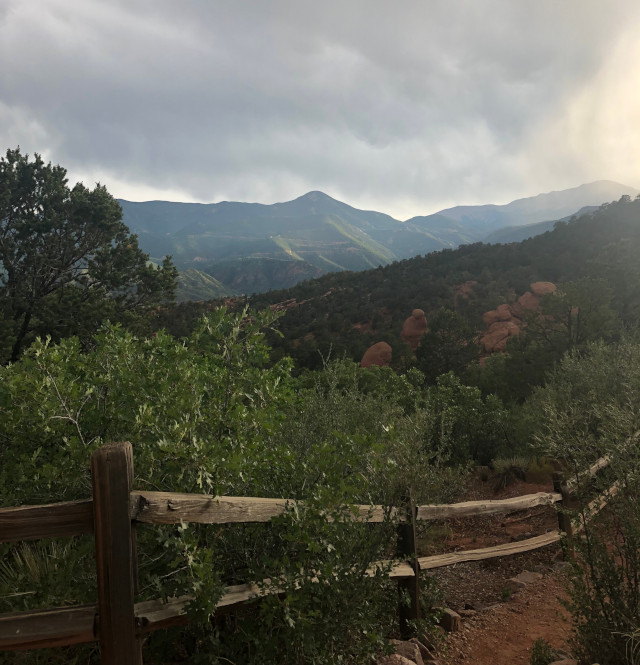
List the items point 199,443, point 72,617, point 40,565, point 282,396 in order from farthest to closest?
1. point 282,396
2. point 40,565
3. point 199,443
4. point 72,617

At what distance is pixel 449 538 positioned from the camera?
794 cm

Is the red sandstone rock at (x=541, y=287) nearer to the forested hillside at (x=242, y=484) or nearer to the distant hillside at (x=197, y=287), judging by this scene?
the forested hillside at (x=242, y=484)

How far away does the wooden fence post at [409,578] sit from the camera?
4.01m

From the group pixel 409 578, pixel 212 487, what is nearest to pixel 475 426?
pixel 409 578

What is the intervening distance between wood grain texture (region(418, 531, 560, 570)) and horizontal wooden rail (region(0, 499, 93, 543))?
341 centimetres

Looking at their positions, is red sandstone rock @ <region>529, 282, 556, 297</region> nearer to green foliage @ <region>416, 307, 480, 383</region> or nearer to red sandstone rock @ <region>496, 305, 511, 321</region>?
red sandstone rock @ <region>496, 305, 511, 321</region>

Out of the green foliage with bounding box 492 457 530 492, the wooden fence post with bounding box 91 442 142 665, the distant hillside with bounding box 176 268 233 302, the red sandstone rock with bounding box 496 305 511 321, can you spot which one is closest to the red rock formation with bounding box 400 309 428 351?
the red sandstone rock with bounding box 496 305 511 321

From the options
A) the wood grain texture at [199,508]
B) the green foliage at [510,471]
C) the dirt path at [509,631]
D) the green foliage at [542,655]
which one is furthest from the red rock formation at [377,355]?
the wood grain texture at [199,508]

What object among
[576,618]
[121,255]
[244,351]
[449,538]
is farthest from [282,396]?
[121,255]

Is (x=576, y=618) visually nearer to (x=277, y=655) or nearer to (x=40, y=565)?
(x=277, y=655)

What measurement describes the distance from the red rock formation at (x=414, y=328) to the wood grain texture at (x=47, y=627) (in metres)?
32.0

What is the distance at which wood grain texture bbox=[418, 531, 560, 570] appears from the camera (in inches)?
183

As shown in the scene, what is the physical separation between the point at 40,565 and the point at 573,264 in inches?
1683

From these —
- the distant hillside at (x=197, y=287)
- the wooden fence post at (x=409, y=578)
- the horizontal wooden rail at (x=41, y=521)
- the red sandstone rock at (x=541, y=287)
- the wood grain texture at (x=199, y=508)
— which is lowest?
the wooden fence post at (x=409, y=578)
